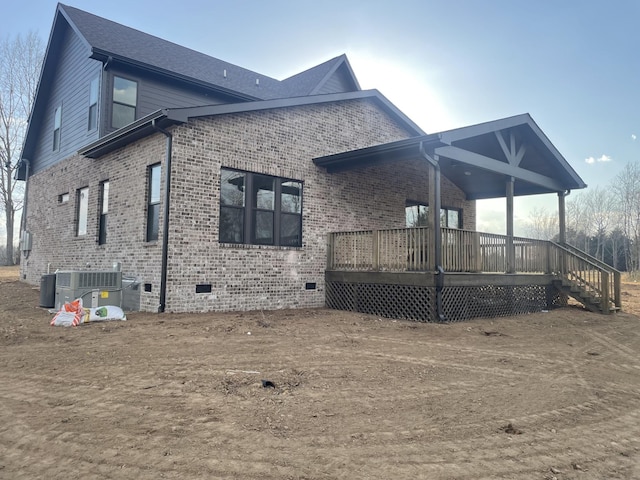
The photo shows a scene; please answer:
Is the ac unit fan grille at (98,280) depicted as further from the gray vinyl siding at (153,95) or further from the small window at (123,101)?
the small window at (123,101)

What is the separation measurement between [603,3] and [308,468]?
1438cm

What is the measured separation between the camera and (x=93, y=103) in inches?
514

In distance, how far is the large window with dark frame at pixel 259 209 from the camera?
10.1 m

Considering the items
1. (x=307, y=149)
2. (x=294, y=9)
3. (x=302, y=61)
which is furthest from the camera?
(x=302, y=61)

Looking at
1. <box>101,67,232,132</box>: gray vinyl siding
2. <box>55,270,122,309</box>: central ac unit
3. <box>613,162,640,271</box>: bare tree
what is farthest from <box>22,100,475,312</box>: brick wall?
<box>613,162,640,271</box>: bare tree

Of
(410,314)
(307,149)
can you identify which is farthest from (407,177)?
(410,314)

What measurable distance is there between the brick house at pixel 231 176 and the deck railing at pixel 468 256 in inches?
4.3

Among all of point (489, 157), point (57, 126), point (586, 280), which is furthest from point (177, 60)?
point (586, 280)

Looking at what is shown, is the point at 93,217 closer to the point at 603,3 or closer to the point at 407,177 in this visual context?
the point at 407,177

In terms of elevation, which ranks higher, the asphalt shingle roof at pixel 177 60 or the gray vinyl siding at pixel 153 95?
the asphalt shingle roof at pixel 177 60

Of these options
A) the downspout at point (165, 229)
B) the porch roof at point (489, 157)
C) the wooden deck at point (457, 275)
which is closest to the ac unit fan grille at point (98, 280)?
the downspout at point (165, 229)

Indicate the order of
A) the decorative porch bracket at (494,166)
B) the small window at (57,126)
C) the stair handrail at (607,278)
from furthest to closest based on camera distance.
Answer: the small window at (57,126), the stair handrail at (607,278), the decorative porch bracket at (494,166)

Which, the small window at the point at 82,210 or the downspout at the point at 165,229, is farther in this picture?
the small window at the point at 82,210

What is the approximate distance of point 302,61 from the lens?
20016 millimetres
